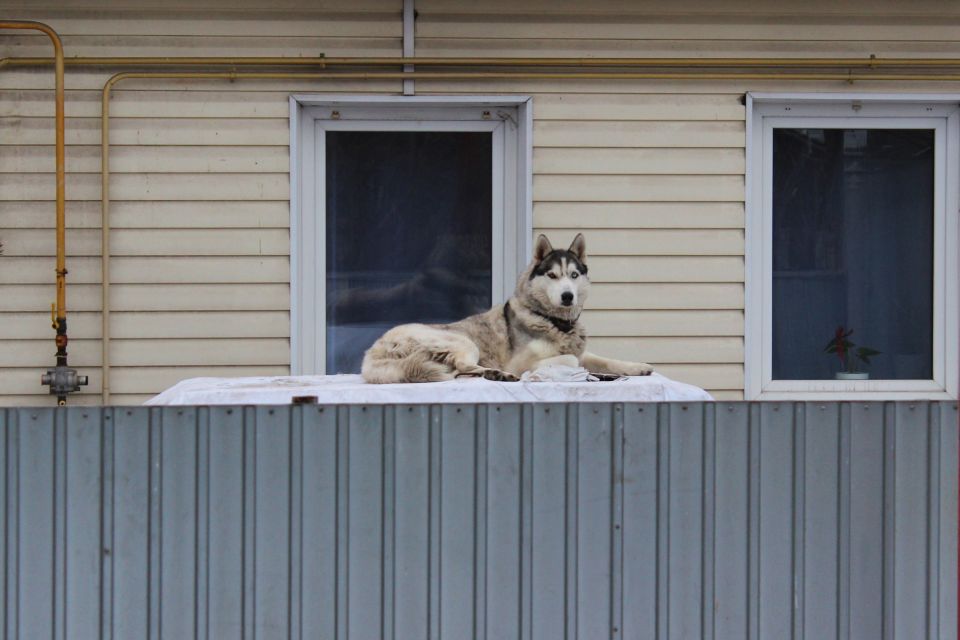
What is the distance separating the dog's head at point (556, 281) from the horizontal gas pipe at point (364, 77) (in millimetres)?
1519

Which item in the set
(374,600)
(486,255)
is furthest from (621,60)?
(374,600)

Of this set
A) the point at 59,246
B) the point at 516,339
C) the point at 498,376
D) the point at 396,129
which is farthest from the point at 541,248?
the point at 59,246

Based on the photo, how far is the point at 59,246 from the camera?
5848 millimetres

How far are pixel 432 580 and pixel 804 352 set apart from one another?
3.53 m

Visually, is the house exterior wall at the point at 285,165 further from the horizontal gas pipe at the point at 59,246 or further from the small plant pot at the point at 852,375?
the small plant pot at the point at 852,375

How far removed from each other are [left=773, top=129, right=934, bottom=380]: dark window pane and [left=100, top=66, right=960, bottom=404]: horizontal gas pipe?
1.16 ft

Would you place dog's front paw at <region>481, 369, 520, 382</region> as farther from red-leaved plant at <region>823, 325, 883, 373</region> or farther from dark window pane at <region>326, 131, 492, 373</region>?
red-leaved plant at <region>823, 325, 883, 373</region>

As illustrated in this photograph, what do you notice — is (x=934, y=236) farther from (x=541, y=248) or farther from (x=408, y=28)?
(x=408, y=28)

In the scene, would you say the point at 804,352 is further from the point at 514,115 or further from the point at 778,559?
the point at 778,559

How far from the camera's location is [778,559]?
3617mm

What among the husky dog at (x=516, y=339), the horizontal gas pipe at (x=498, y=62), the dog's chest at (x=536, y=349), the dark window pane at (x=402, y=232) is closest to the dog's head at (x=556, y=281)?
the husky dog at (x=516, y=339)

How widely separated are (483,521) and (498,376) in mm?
1043

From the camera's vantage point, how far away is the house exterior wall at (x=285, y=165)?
5.94 meters

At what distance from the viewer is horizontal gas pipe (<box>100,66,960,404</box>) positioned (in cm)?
589
